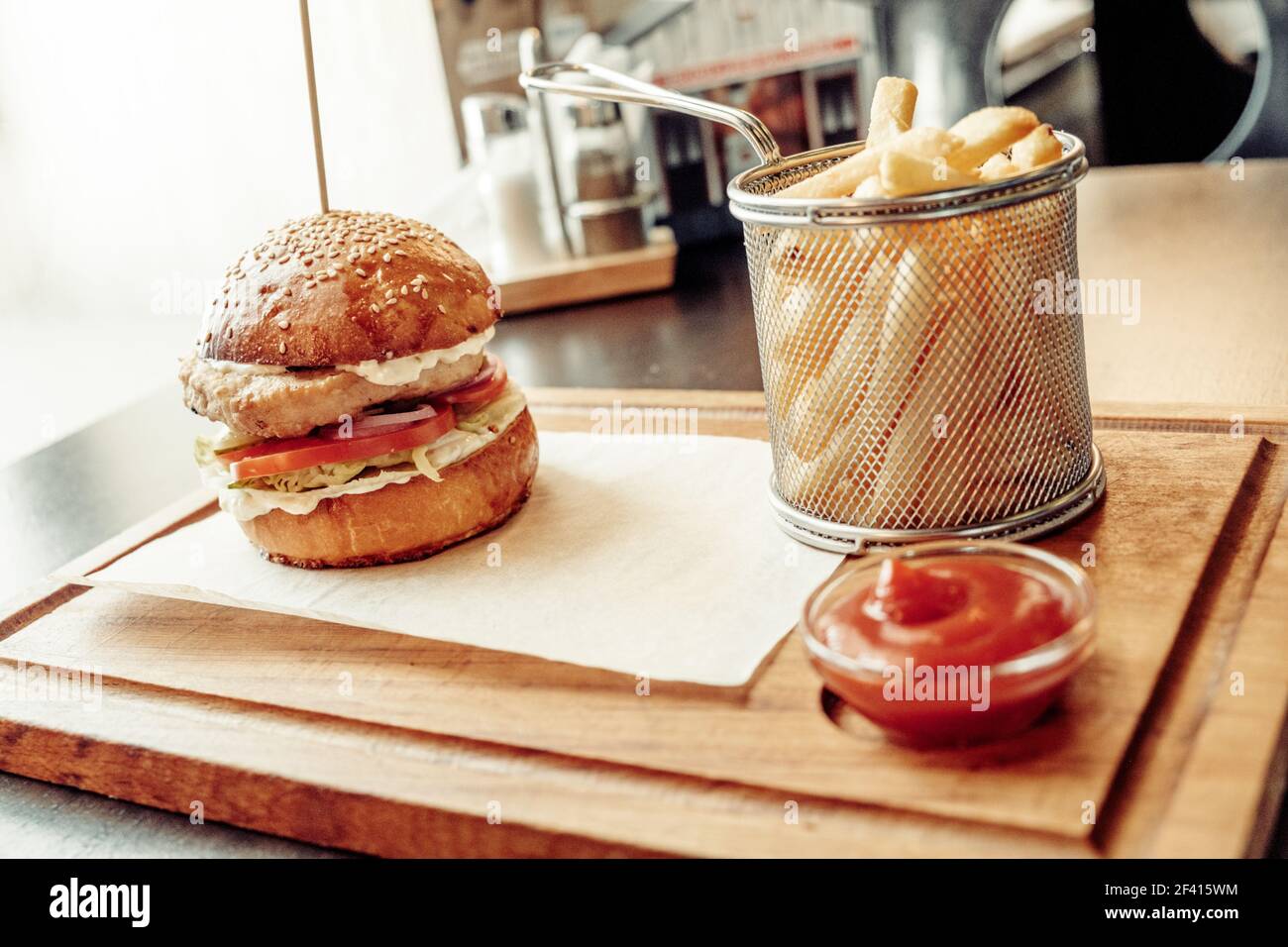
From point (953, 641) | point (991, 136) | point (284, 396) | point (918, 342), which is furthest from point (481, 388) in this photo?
point (953, 641)

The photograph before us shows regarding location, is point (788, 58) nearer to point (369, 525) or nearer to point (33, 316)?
point (369, 525)

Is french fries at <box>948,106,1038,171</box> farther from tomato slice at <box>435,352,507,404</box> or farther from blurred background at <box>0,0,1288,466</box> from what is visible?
blurred background at <box>0,0,1288,466</box>

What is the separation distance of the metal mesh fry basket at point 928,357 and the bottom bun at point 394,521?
1.43 feet

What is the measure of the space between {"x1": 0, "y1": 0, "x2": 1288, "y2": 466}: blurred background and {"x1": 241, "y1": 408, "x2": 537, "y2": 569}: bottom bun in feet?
4.68

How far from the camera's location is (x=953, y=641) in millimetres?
1168

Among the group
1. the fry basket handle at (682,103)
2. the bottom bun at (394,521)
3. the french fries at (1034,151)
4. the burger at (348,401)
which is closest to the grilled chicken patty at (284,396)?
the burger at (348,401)

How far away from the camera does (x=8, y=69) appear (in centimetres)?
454

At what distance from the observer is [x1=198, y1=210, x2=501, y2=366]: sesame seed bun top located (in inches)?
66.2

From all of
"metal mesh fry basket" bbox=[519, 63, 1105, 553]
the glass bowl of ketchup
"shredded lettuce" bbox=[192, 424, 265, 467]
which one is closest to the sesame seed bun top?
"shredded lettuce" bbox=[192, 424, 265, 467]

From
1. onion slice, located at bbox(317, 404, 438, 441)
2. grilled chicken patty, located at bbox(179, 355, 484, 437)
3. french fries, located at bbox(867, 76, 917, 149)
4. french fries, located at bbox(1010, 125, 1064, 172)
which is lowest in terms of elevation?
onion slice, located at bbox(317, 404, 438, 441)

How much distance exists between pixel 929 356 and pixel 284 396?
31.5 inches

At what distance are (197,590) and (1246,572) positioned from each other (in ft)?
4.11

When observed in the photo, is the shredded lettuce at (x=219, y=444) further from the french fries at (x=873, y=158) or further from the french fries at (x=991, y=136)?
the french fries at (x=991, y=136)
